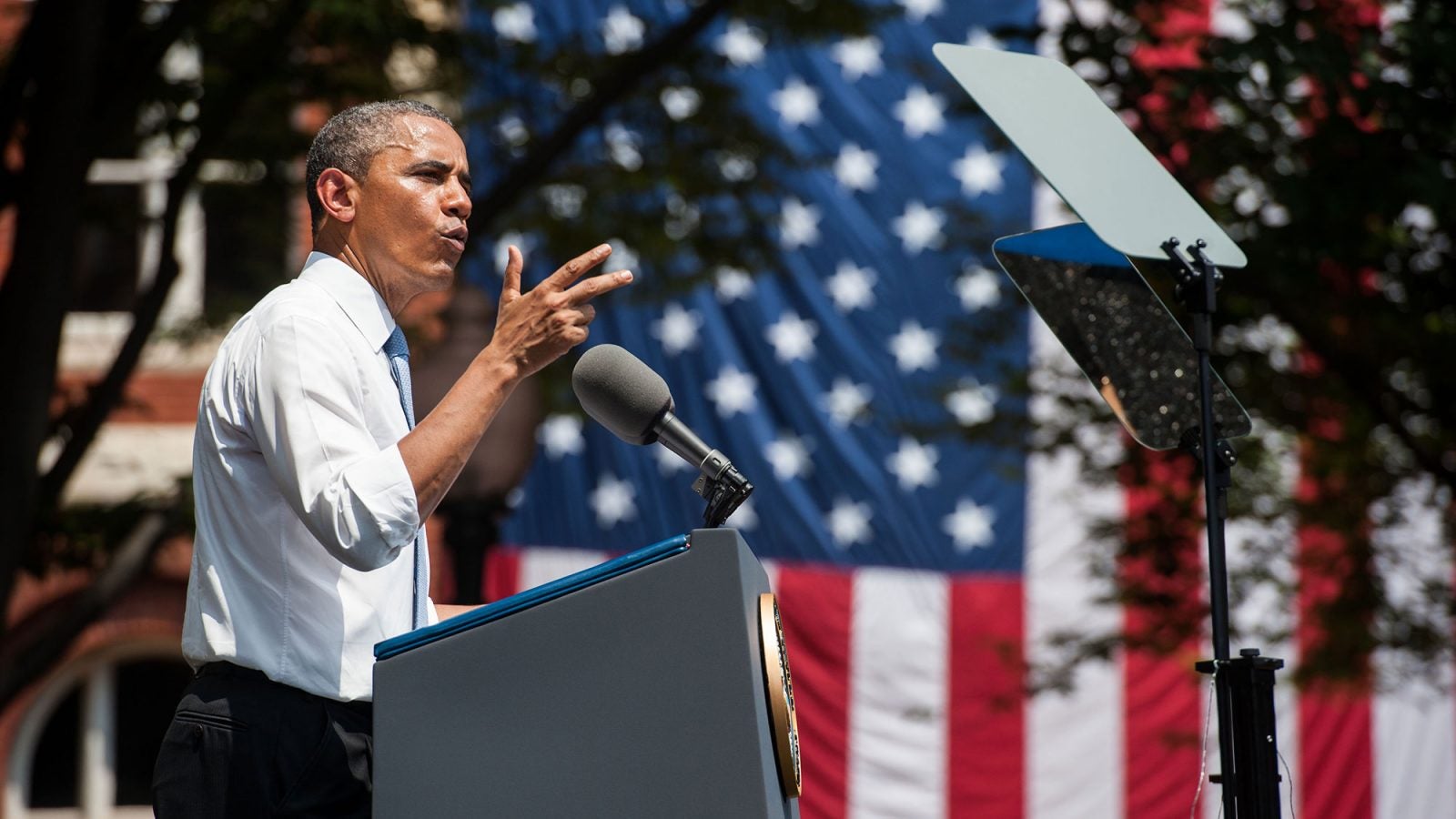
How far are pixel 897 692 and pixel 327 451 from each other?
36.8ft

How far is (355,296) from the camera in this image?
270 cm

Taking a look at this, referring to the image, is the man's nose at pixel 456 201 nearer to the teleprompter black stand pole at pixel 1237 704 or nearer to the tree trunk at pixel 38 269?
the teleprompter black stand pole at pixel 1237 704

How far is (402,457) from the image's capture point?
242cm

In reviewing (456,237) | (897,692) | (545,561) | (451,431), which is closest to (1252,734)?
(451,431)

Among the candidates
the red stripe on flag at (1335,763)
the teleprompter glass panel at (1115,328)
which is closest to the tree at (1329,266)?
the teleprompter glass panel at (1115,328)

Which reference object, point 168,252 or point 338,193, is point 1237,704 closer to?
point 338,193

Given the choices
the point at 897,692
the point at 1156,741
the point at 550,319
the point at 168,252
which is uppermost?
the point at 168,252

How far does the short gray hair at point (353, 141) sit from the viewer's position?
111 inches

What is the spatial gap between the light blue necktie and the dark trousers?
0.75 ft

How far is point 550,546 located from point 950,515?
3048 mm

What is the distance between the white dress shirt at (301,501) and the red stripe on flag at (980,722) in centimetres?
1102

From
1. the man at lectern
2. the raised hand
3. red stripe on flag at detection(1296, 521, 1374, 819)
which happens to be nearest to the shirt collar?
the man at lectern

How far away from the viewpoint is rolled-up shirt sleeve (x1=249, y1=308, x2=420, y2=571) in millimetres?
2361

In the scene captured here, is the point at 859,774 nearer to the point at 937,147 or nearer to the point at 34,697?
the point at 937,147
